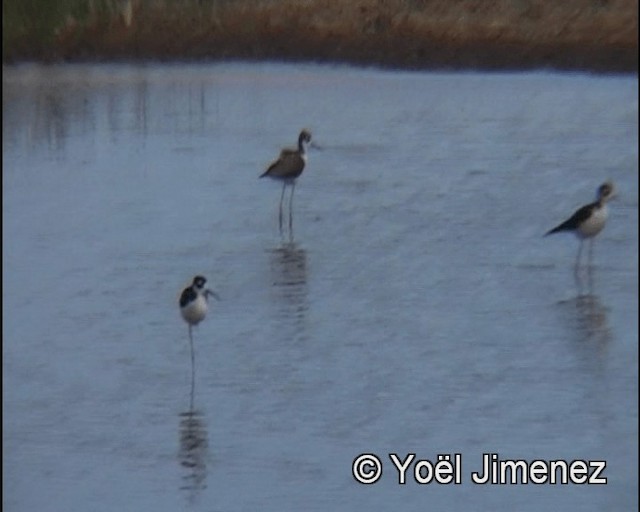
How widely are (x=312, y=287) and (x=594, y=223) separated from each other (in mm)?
516

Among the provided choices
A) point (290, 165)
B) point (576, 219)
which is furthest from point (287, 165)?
point (576, 219)

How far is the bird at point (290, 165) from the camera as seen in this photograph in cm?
275

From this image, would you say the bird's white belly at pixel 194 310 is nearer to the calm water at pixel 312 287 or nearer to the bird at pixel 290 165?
the calm water at pixel 312 287

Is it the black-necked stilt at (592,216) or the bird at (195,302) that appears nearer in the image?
the black-necked stilt at (592,216)

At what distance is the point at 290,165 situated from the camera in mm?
2746

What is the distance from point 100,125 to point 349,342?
0.61 meters

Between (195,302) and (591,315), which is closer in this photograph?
(591,315)

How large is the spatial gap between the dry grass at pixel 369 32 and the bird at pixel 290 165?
0.56 feet

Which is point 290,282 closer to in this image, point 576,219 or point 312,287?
point 312,287

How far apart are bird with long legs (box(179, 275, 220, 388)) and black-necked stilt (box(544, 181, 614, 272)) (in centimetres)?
66

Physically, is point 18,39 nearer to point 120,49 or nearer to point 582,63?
point 120,49

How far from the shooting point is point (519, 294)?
107 inches

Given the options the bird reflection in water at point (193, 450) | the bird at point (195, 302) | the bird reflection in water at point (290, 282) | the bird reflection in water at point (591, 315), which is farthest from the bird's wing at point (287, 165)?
the bird reflection in water at point (591, 315)

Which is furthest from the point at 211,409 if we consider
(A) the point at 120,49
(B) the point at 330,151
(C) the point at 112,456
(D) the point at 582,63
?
(D) the point at 582,63
